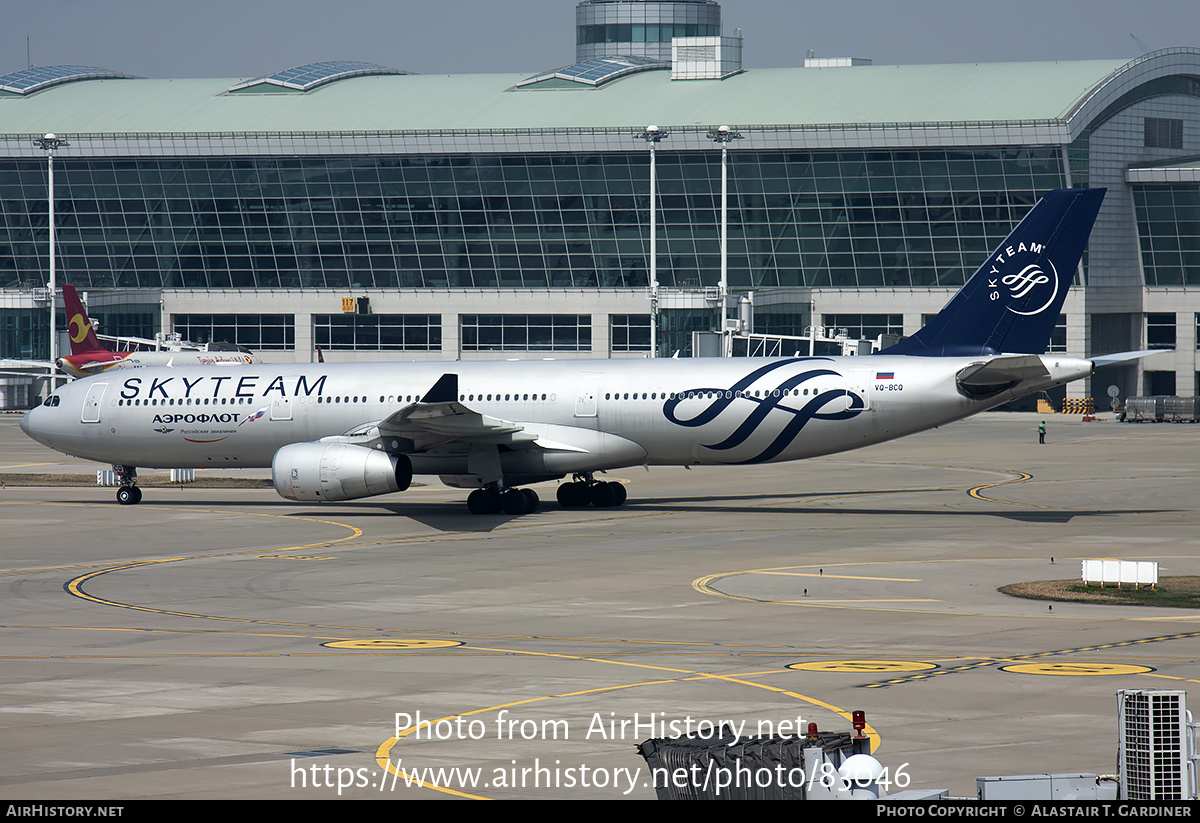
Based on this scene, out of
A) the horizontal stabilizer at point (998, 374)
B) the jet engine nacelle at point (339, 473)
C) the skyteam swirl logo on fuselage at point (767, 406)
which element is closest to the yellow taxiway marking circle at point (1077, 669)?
the horizontal stabilizer at point (998, 374)

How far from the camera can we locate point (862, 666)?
19453 millimetres

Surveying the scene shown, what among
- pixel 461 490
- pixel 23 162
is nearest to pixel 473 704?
pixel 461 490

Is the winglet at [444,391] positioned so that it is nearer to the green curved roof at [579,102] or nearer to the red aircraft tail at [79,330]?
the red aircraft tail at [79,330]

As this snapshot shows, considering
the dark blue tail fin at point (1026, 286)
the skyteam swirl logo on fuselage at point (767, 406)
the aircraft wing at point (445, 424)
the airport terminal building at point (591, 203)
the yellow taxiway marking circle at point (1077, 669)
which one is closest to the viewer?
the yellow taxiway marking circle at point (1077, 669)

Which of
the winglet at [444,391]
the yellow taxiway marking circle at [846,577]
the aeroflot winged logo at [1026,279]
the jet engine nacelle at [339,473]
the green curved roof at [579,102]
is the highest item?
the green curved roof at [579,102]

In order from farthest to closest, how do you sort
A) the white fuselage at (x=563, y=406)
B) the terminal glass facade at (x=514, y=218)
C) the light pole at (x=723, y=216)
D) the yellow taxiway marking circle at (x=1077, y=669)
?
the terminal glass facade at (x=514, y=218) → the light pole at (x=723, y=216) → the white fuselage at (x=563, y=406) → the yellow taxiway marking circle at (x=1077, y=669)

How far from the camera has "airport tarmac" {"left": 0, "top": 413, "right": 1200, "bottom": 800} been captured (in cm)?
1469

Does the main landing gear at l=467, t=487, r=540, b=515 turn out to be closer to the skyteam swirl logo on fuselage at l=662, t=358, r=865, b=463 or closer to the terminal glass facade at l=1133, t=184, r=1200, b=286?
the skyteam swirl logo on fuselage at l=662, t=358, r=865, b=463

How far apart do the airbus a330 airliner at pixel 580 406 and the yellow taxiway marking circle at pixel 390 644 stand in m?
16.2

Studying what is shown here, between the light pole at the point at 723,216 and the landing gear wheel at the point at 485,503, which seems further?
the light pole at the point at 723,216

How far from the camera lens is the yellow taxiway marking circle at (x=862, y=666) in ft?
63.0

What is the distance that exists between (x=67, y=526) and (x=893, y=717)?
29.3m

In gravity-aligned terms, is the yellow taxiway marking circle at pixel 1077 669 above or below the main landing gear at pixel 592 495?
above

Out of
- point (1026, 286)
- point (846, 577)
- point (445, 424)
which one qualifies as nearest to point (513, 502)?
point (445, 424)
